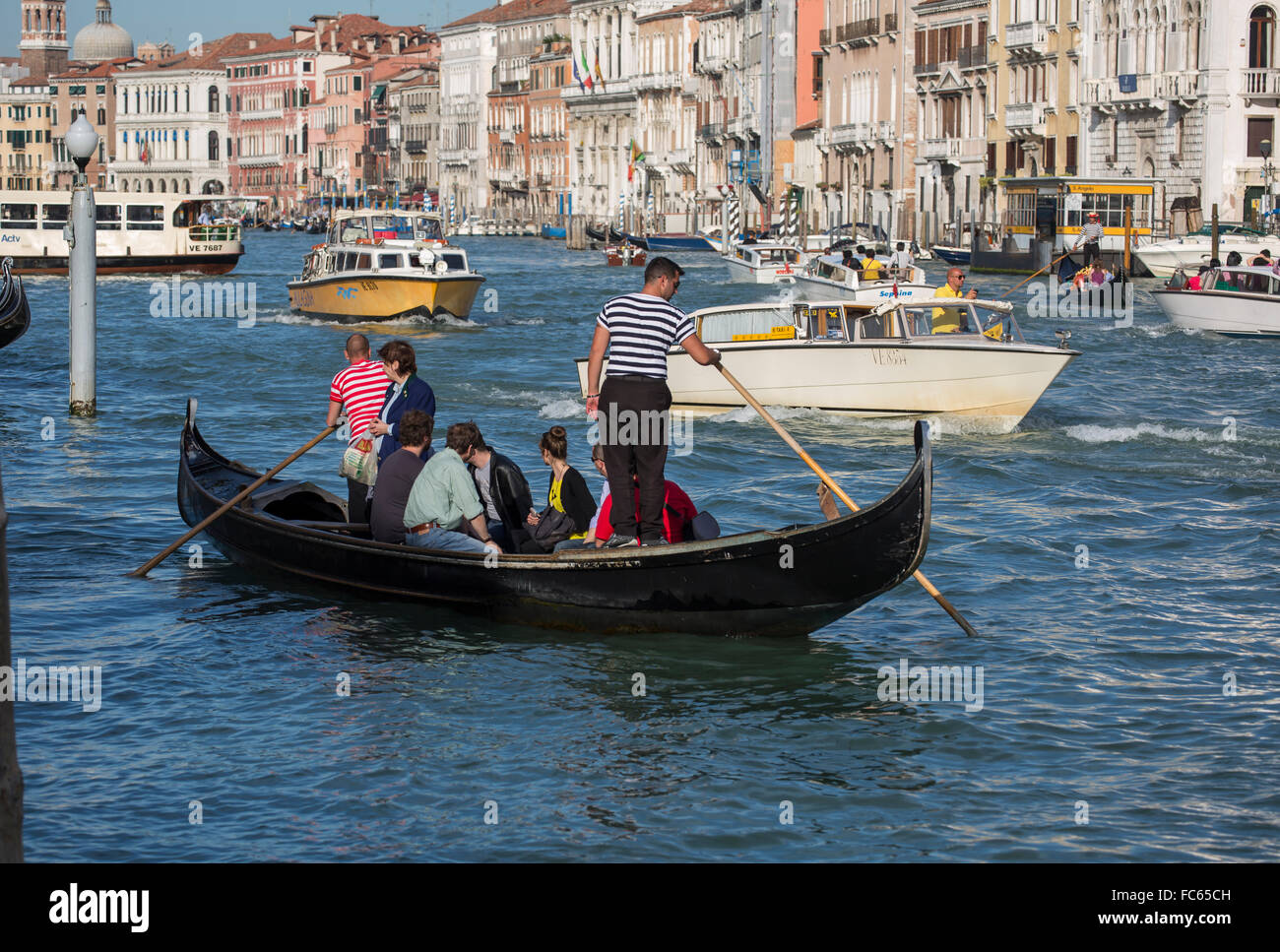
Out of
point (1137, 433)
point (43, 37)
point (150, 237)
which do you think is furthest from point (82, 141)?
point (43, 37)

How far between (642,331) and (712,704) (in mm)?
1349

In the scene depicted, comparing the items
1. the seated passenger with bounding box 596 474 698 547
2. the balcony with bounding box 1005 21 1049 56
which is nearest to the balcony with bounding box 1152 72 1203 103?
the balcony with bounding box 1005 21 1049 56

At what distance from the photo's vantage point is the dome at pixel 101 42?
11681 centimetres

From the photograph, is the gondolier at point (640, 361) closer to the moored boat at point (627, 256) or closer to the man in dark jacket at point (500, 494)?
the man in dark jacket at point (500, 494)

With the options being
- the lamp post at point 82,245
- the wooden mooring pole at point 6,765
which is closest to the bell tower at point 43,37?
the lamp post at point 82,245

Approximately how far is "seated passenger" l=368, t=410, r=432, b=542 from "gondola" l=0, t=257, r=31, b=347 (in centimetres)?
1099

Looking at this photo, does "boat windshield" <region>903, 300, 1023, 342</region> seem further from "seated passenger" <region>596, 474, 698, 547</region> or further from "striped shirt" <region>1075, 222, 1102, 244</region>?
"striped shirt" <region>1075, 222, 1102, 244</region>

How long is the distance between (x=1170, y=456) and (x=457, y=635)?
671cm

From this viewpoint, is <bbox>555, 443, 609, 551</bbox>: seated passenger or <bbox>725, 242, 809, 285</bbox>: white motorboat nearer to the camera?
<bbox>555, 443, 609, 551</bbox>: seated passenger

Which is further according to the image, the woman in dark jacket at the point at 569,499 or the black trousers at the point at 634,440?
the woman in dark jacket at the point at 569,499

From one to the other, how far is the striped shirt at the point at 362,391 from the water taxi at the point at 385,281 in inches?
592

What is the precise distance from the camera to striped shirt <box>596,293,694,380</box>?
6.75m

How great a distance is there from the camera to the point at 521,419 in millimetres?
Answer: 15516
